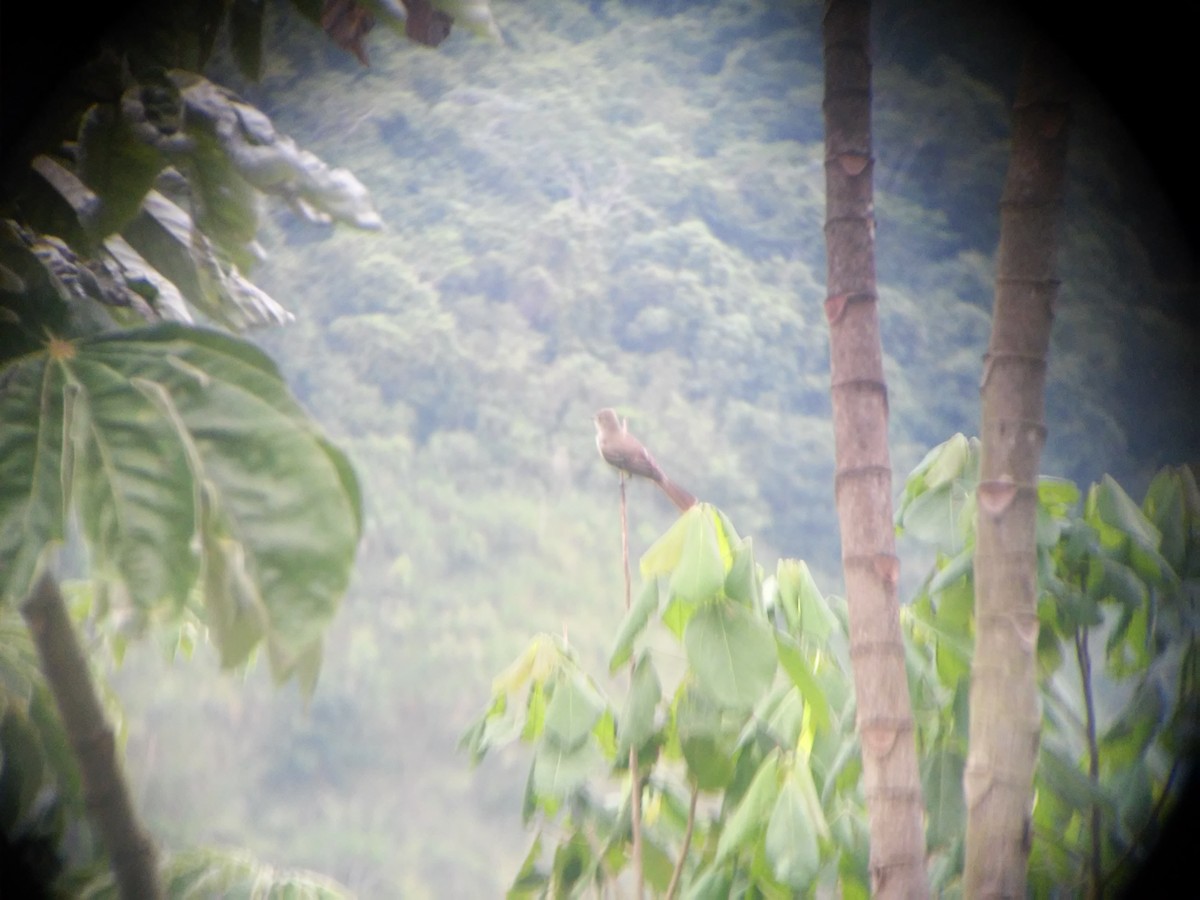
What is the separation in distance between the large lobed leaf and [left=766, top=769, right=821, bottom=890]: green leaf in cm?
30

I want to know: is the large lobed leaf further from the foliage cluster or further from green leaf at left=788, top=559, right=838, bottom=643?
green leaf at left=788, top=559, right=838, bottom=643

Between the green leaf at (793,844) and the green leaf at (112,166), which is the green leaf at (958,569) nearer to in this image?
the green leaf at (793,844)

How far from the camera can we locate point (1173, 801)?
653 millimetres

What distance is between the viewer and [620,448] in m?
0.65

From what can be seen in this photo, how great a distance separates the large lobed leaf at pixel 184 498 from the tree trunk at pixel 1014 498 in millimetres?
394

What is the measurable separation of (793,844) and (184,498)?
0.41 m

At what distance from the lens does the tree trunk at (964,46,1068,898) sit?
62cm

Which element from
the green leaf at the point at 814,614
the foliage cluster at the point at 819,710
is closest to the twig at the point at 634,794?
the foliage cluster at the point at 819,710

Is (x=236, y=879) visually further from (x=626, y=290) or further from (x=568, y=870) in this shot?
(x=626, y=290)

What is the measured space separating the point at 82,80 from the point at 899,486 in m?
0.58

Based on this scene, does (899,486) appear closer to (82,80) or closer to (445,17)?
(445,17)

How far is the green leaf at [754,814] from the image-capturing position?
629 millimetres

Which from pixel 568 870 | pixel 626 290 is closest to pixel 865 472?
pixel 626 290

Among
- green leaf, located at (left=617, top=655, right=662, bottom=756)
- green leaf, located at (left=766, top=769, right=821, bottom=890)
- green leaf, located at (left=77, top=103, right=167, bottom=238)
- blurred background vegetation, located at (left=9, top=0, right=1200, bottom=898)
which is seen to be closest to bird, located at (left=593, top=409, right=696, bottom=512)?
blurred background vegetation, located at (left=9, top=0, right=1200, bottom=898)
